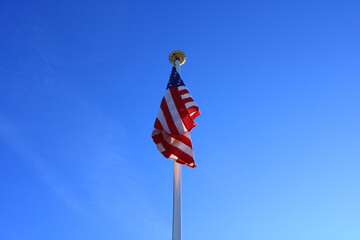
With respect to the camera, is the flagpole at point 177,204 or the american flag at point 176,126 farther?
the american flag at point 176,126

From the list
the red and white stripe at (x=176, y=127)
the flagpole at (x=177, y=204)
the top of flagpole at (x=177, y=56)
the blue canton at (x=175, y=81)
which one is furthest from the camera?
the top of flagpole at (x=177, y=56)

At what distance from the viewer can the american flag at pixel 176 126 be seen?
9719 millimetres

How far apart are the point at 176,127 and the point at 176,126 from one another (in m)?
0.04

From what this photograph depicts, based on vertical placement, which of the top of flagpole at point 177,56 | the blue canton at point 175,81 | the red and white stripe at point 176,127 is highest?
the top of flagpole at point 177,56

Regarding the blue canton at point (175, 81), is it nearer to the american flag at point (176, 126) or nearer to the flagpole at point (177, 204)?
the american flag at point (176, 126)

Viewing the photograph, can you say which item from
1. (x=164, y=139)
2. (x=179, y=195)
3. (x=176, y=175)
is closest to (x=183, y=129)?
(x=164, y=139)

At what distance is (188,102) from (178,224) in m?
3.86

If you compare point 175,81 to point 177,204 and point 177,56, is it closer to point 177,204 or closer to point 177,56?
point 177,56

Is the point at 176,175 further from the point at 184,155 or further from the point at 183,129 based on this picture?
the point at 183,129

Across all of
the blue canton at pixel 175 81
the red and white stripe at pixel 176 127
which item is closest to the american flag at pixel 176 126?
the red and white stripe at pixel 176 127

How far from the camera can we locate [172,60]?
1248cm

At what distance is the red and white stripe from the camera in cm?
971

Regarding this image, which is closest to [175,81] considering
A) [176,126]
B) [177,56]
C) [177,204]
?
[177,56]

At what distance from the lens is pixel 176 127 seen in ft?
32.5
